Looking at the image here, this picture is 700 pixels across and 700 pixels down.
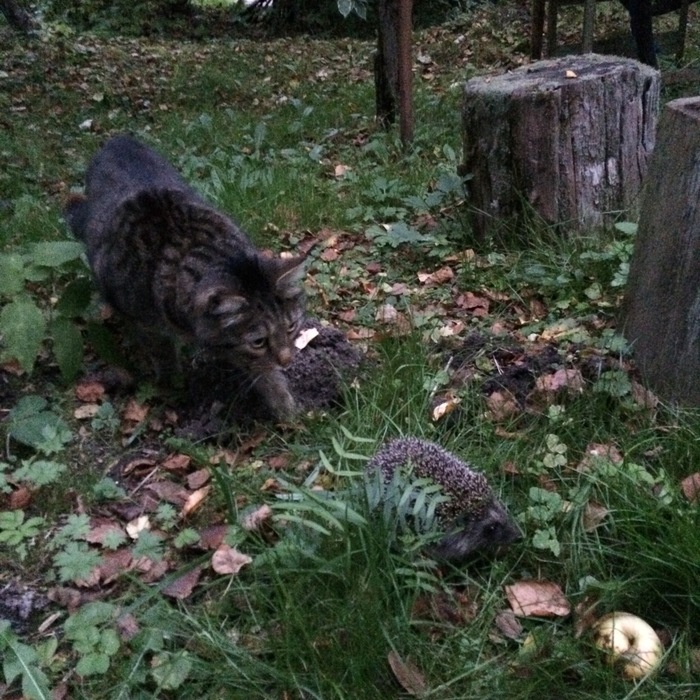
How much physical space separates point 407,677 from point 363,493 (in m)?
0.51

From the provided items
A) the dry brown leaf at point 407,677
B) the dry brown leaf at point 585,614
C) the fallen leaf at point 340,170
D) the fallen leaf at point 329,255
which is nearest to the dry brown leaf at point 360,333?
the fallen leaf at point 329,255

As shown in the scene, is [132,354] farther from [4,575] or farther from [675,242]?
[675,242]

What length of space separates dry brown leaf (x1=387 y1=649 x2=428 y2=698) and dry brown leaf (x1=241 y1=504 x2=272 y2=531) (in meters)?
0.65

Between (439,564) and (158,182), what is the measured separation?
2.44m

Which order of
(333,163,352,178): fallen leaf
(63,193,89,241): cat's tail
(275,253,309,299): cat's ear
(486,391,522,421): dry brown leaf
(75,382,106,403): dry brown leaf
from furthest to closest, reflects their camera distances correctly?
(333,163,352,178): fallen leaf, (63,193,89,241): cat's tail, (75,382,106,403): dry brown leaf, (275,253,309,299): cat's ear, (486,391,522,421): dry brown leaf

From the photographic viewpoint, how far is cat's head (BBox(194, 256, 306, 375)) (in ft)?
9.82

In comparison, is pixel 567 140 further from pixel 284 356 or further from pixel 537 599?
pixel 537 599

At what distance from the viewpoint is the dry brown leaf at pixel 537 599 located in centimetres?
Result: 221

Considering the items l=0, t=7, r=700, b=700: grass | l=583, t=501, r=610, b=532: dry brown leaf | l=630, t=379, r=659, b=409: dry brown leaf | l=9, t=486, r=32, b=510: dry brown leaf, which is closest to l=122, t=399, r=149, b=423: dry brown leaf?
→ l=0, t=7, r=700, b=700: grass

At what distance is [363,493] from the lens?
2.32 metres

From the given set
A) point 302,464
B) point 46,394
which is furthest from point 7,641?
point 46,394

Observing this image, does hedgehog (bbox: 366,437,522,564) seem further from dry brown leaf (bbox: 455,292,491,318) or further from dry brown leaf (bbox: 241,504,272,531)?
dry brown leaf (bbox: 455,292,491,318)

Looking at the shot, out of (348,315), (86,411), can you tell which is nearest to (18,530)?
(86,411)

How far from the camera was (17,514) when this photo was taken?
269 cm
